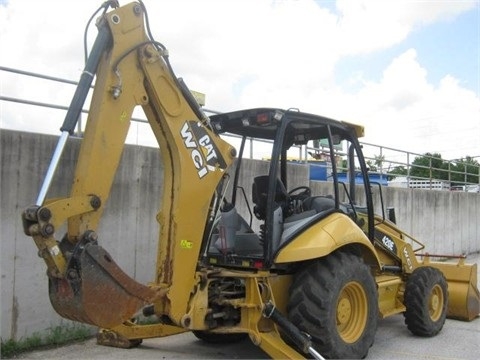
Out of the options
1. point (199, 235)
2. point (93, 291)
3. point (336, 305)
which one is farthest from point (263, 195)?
point (93, 291)

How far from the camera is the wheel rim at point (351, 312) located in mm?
5434

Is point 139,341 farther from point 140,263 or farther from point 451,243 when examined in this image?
point 451,243

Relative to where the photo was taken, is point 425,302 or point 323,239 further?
point 425,302

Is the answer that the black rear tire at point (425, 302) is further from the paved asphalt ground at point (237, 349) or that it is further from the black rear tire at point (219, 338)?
the black rear tire at point (219, 338)

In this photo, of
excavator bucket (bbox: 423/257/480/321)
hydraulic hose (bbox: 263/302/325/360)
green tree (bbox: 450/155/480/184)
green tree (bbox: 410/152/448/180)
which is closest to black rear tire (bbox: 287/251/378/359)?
hydraulic hose (bbox: 263/302/325/360)

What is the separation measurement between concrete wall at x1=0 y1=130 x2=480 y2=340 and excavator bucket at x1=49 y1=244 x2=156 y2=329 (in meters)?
2.00

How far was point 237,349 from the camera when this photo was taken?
6.09 m

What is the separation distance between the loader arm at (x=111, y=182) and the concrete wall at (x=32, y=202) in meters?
1.89

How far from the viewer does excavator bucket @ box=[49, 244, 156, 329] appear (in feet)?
13.3

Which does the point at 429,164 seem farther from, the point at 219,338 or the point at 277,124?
the point at 277,124

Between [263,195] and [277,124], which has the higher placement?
[277,124]

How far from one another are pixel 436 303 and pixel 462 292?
0.91 metres

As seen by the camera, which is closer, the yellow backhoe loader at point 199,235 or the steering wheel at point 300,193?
the yellow backhoe loader at point 199,235

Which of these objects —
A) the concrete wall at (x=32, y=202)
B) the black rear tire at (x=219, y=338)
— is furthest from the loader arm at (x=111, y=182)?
the concrete wall at (x=32, y=202)
